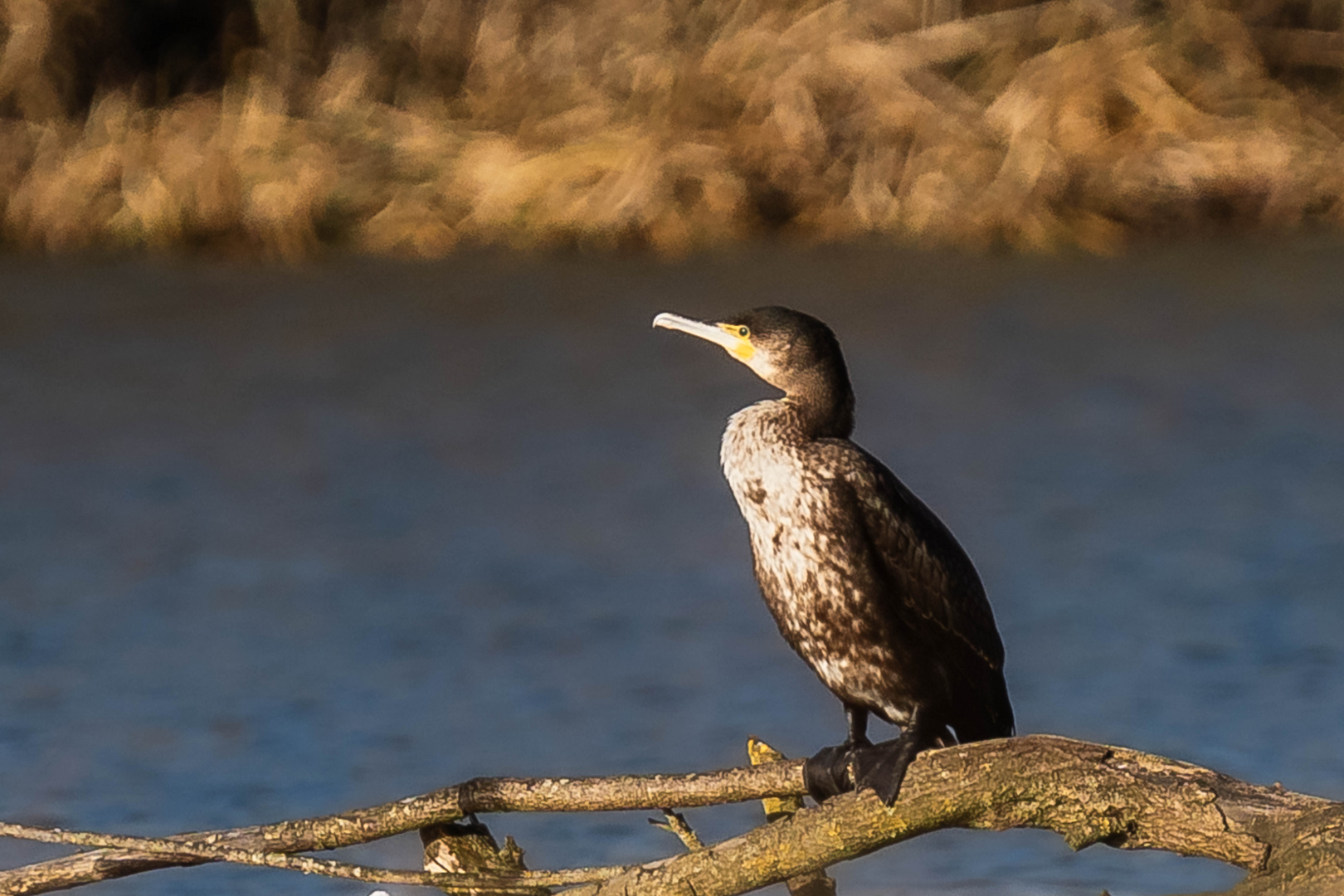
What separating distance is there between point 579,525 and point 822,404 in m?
4.89

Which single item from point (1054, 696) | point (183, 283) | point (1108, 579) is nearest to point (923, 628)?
point (1054, 696)

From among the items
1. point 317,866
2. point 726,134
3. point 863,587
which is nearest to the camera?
point 317,866

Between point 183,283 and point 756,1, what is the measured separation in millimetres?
3942

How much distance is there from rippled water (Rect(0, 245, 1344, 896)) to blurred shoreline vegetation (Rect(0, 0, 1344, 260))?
0.39 m

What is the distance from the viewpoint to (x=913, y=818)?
3934mm

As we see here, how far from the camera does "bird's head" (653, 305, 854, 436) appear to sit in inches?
185

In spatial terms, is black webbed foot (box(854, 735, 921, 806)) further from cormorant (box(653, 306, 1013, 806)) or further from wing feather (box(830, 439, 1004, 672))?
wing feather (box(830, 439, 1004, 672))

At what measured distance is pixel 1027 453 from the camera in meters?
10.3

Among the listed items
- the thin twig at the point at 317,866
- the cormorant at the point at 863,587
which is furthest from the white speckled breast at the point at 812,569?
the thin twig at the point at 317,866

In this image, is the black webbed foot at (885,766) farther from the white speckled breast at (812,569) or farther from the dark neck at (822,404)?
the dark neck at (822,404)

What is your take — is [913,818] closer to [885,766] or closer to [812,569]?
[885,766]

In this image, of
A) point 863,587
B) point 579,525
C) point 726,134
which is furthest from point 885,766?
point 726,134

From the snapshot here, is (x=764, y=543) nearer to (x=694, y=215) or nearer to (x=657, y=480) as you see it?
(x=657, y=480)

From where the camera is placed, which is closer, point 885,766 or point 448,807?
point 885,766
